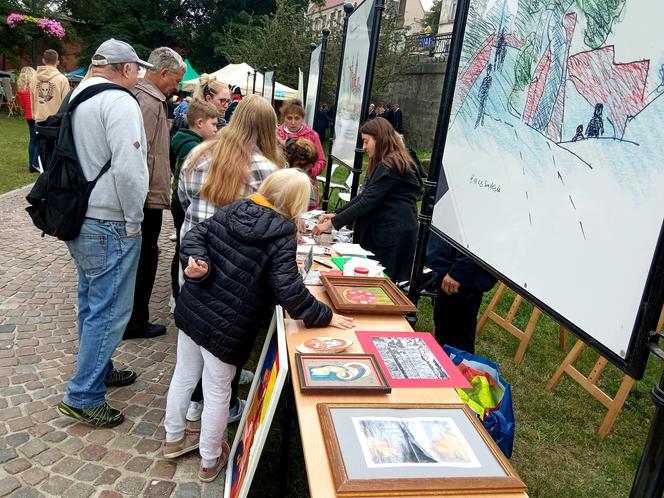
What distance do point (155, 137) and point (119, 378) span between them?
5.24 feet

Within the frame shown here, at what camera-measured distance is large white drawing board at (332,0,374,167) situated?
4.51m

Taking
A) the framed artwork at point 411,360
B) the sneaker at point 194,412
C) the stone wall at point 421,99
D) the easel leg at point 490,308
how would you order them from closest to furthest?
the framed artwork at point 411,360
the sneaker at point 194,412
the easel leg at point 490,308
the stone wall at point 421,99

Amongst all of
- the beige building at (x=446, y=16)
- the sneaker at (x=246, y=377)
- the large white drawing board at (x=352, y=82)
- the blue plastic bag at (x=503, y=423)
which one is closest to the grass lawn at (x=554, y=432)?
the sneaker at (x=246, y=377)

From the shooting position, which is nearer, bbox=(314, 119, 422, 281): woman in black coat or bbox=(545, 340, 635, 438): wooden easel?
bbox=(545, 340, 635, 438): wooden easel

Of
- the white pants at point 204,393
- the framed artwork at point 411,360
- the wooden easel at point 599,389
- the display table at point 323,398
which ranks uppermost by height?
the framed artwork at point 411,360

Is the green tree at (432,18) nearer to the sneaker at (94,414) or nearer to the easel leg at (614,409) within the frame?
the easel leg at (614,409)

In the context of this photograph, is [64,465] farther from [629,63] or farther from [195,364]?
A: [629,63]

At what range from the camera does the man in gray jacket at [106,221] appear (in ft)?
8.18

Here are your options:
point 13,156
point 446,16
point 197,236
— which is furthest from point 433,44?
point 197,236

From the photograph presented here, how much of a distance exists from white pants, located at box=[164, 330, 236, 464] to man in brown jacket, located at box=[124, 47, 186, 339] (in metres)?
1.45

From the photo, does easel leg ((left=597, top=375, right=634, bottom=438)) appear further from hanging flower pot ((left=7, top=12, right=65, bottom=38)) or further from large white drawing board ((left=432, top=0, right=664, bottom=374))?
hanging flower pot ((left=7, top=12, right=65, bottom=38))

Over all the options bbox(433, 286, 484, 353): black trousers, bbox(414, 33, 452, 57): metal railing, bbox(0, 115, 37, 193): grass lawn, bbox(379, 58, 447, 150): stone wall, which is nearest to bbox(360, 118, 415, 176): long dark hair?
bbox(433, 286, 484, 353): black trousers

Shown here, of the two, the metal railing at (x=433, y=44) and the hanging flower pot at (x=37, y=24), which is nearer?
the hanging flower pot at (x=37, y=24)

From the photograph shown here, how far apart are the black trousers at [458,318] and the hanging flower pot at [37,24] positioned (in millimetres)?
17428
